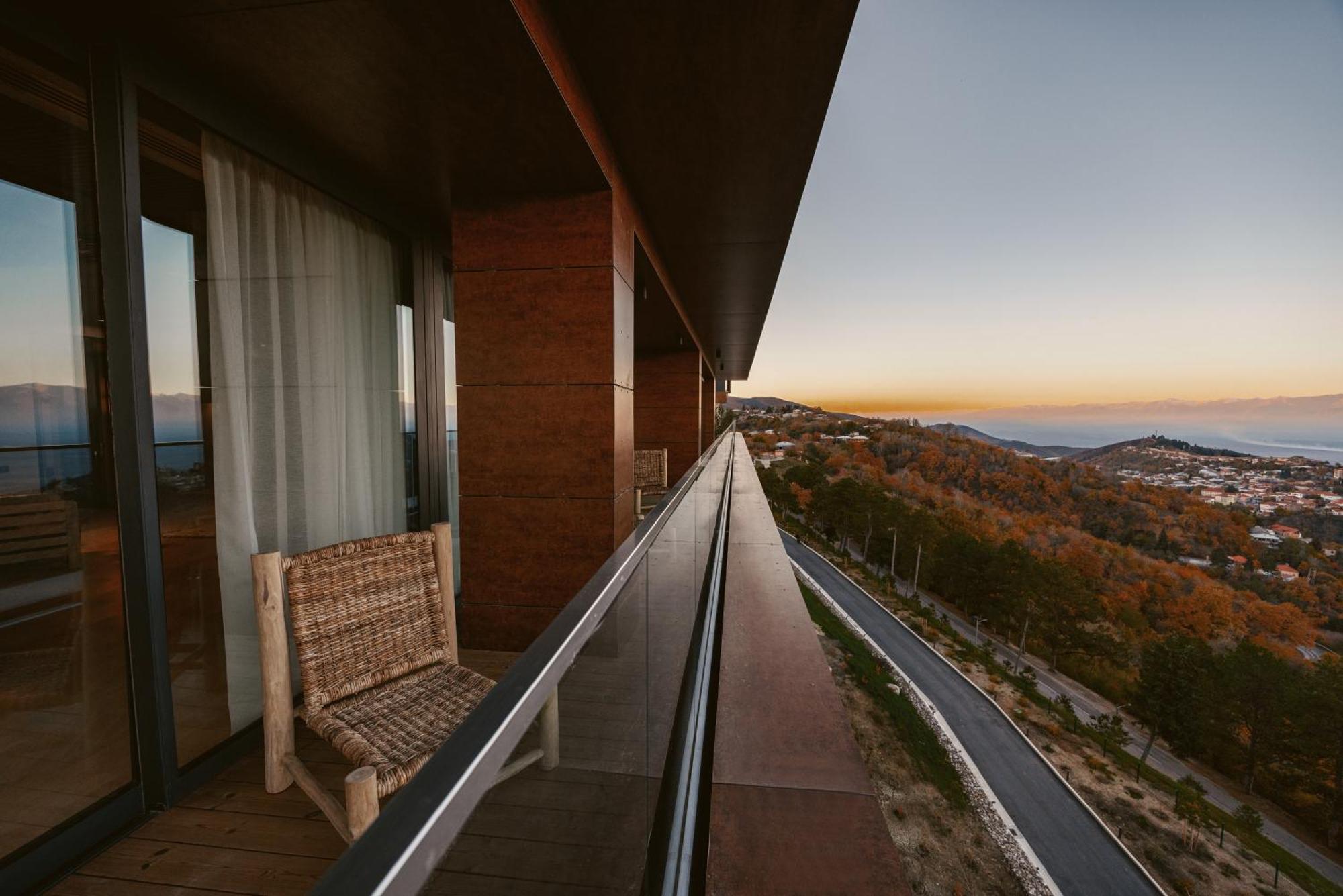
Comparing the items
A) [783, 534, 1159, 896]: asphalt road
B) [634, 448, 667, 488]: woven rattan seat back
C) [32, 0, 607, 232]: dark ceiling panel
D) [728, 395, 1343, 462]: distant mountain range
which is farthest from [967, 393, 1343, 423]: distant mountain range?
[32, 0, 607, 232]: dark ceiling panel

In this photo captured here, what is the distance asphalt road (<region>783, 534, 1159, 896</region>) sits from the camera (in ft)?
94.7

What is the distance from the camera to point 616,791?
122 centimetres

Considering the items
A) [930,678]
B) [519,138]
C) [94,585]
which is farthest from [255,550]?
[930,678]

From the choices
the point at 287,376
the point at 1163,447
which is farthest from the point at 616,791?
the point at 1163,447

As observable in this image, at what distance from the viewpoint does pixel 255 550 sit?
8.32 ft

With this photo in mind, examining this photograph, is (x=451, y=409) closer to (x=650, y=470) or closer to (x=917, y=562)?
(x=650, y=470)

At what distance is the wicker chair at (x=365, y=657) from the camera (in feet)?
6.04

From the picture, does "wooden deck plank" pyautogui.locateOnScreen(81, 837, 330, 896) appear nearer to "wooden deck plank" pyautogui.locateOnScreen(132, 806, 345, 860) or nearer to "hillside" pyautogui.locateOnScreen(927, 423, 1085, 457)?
"wooden deck plank" pyautogui.locateOnScreen(132, 806, 345, 860)

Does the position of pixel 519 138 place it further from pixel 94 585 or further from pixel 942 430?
pixel 942 430

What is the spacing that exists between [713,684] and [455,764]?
12.2 feet

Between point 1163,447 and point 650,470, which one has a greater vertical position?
point 650,470

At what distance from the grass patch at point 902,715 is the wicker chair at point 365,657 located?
2701 centimetres

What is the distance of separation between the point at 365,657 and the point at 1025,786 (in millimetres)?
43585

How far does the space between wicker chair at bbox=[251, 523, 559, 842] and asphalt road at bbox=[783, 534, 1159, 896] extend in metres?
39.2
